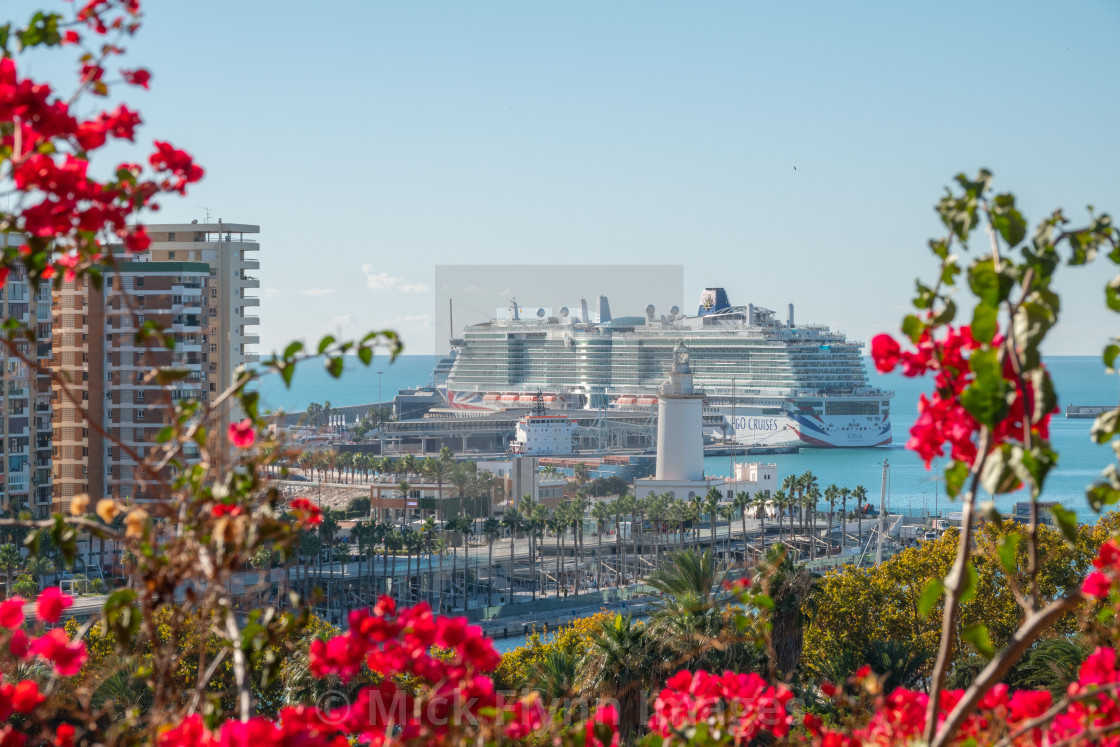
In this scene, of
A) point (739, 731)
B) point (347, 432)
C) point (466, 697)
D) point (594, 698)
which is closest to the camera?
point (466, 697)

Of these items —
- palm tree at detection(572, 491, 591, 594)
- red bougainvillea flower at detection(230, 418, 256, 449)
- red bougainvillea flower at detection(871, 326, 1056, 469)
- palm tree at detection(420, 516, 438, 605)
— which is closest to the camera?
red bougainvillea flower at detection(871, 326, 1056, 469)

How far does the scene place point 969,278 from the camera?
2494 mm

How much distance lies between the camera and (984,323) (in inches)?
94.2

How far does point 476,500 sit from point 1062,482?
34.7m

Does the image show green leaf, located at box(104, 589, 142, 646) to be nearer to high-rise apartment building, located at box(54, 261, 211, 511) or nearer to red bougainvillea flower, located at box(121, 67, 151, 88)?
red bougainvillea flower, located at box(121, 67, 151, 88)

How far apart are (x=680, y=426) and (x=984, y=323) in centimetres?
4171

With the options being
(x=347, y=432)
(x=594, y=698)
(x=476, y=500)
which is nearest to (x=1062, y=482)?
(x=476, y=500)

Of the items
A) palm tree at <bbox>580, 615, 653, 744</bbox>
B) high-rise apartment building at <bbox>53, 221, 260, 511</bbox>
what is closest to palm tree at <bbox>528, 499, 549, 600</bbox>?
Answer: high-rise apartment building at <bbox>53, 221, 260, 511</bbox>

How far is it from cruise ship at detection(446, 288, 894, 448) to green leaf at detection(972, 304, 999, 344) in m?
69.8

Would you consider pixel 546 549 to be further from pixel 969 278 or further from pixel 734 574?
pixel 969 278

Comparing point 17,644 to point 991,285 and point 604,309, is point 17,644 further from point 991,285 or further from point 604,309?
point 604,309

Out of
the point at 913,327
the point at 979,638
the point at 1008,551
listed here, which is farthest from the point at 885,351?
the point at 979,638

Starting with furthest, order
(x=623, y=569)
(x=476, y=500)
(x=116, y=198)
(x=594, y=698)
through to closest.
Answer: (x=476, y=500) → (x=623, y=569) → (x=594, y=698) → (x=116, y=198)

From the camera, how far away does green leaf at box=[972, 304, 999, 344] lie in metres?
2.38
